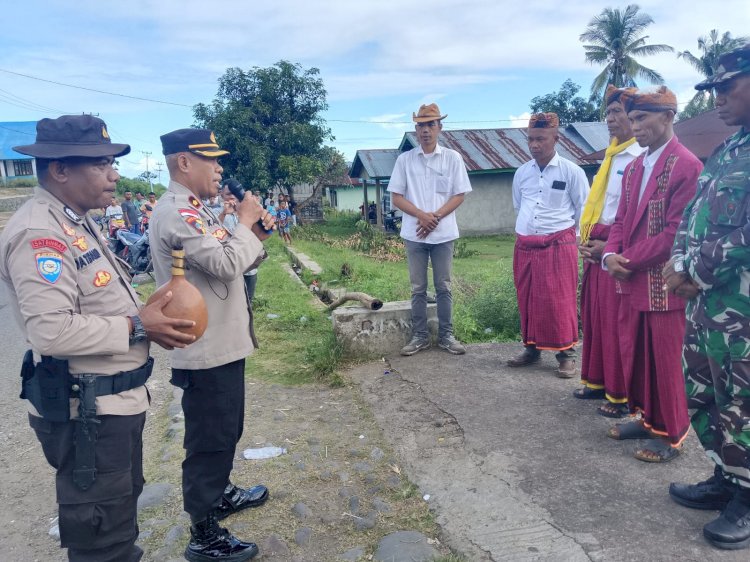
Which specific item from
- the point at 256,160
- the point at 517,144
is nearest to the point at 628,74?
the point at 517,144

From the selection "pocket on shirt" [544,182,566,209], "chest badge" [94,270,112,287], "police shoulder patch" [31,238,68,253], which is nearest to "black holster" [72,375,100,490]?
"chest badge" [94,270,112,287]

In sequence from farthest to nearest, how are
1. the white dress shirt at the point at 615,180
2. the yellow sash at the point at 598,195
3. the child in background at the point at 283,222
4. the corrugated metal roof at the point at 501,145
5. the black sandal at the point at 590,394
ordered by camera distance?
the corrugated metal roof at the point at 501,145
the child in background at the point at 283,222
the black sandal at the point at 590,394
the yellow sash at the point at 598,195
the white dress shirt at the point at 615,180

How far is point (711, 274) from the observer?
2412 millimetres

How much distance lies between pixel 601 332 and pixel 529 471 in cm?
121

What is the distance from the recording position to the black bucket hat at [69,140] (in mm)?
1936

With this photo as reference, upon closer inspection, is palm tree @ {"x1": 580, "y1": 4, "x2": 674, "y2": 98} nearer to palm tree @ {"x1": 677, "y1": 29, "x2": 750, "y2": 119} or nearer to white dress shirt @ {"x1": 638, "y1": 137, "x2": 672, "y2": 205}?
palm tree @ {"x1": 677, "y1": 29, "x2": 750, "y2": 119}

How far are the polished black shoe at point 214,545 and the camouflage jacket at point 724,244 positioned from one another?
7.56 ft

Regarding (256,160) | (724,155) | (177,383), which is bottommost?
(177,383)

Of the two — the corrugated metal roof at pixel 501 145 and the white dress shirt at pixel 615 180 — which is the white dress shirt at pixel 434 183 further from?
the corrugated metal roof at pixel 501 145

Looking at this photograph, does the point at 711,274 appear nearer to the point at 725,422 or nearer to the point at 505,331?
the point at 725,422

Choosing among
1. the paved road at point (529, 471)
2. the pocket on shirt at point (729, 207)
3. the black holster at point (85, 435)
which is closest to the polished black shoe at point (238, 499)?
the paved road at point (529, 471)

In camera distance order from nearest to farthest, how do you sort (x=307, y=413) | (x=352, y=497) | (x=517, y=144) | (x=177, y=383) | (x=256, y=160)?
(x=177, y=383) → (x=352, y=497) → (x=307, y=413) → (x=256, y=160) → (x=517, y=144)

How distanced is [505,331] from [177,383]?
13.5ft

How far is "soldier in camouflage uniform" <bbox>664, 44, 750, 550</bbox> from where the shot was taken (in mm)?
2363
